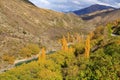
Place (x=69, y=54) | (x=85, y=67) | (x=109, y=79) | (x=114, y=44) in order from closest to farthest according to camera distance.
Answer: (x=109, y=79), (x=85, y=67), (x=114, y=44), (x=69, y=54)

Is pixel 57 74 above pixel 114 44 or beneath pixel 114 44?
beneath

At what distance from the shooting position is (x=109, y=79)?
76.1m

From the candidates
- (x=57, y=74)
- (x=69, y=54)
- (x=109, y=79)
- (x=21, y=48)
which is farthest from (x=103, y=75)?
(x=21, y=48)

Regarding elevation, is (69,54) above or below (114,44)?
below

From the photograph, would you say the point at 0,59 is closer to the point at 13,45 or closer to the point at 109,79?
the point at 13,45

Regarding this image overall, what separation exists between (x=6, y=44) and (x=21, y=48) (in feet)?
32.0

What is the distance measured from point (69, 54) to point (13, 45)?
81645 mm

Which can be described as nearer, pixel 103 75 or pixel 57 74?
pixel 103 75

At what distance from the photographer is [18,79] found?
7862cm

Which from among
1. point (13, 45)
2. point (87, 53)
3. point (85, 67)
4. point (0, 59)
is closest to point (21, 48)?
point (13, 45)

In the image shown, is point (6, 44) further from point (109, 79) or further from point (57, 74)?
point (109, 79)

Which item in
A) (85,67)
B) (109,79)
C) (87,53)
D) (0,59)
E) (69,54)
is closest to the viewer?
(109,79)

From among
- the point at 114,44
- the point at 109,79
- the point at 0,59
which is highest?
Result: the point at 114,44

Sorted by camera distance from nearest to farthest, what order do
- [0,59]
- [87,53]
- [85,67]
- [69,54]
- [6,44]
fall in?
[85,67], [87,53], [69,54], [0,59], [6,44]
